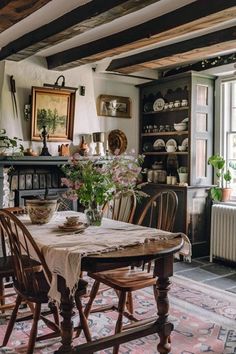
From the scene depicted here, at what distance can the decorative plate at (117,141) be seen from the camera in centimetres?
593

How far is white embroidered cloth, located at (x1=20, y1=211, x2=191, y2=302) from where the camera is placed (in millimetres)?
2145

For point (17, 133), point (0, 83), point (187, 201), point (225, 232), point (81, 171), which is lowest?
point (225, 232)

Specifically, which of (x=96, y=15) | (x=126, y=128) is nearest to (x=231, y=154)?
(x=126, y=128)

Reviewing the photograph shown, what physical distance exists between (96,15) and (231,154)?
299cm

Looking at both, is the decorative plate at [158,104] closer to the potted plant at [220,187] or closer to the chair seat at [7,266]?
the potted plant at [220,187]

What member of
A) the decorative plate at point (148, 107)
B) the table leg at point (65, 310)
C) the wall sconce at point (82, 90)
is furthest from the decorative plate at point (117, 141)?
the table leg at point (65, 310)

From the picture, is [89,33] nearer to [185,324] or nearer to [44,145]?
[44,145]

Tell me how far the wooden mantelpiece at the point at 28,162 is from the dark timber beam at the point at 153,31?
3.80 ft

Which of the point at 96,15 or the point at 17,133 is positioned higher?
the point at 96,15

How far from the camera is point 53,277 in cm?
223

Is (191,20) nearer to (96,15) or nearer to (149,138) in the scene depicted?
(96,15)

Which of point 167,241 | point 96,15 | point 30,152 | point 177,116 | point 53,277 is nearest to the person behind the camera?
point 53,277

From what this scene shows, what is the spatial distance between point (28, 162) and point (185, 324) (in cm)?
264

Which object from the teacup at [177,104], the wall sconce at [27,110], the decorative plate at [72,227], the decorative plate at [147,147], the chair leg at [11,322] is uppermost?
the teacup at [177,104]
